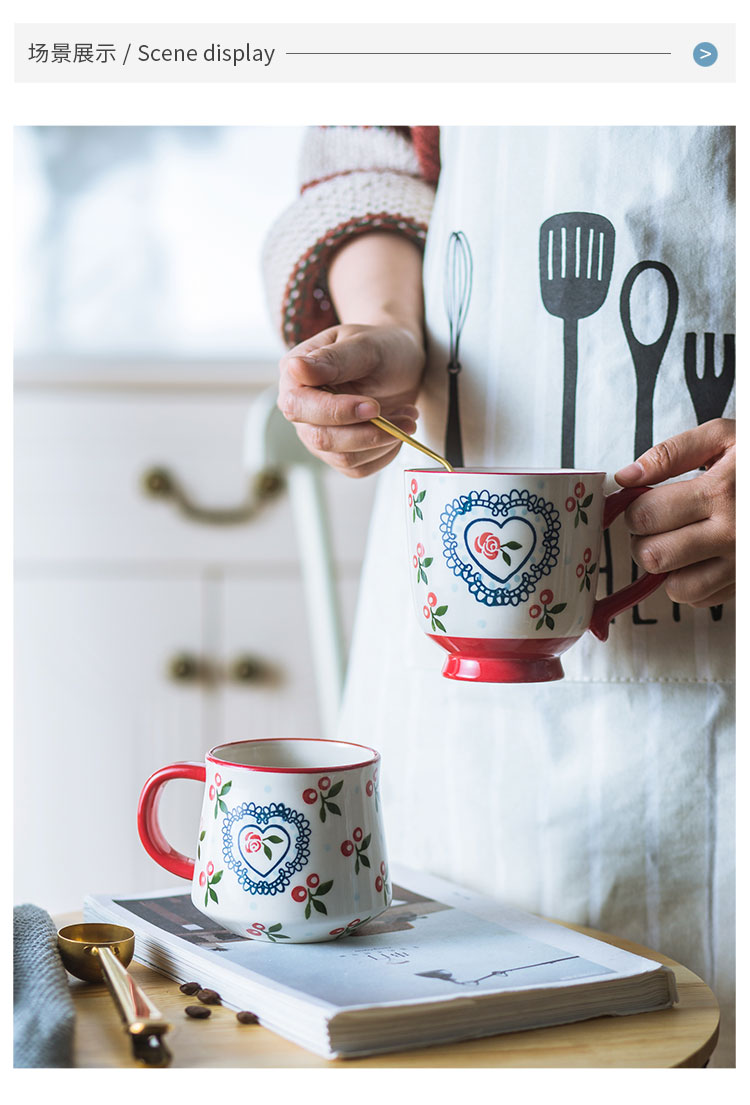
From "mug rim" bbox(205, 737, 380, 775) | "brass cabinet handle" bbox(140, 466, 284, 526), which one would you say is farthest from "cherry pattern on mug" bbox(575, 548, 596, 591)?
"brass cabinet handle" bbox(140, 466, 284, 526)

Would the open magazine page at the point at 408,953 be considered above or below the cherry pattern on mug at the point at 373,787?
below

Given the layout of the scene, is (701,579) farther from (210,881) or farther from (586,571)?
(210,881)

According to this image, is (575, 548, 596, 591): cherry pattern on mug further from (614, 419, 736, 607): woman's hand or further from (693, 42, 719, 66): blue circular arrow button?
(693, 42, 719, 66): blue circular arrow button

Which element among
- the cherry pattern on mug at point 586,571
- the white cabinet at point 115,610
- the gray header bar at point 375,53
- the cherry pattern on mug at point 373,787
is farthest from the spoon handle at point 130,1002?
the white cabinet at point 115,610

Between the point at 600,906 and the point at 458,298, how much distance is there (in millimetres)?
311

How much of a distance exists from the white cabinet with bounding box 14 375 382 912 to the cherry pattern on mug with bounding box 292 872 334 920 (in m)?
0.81

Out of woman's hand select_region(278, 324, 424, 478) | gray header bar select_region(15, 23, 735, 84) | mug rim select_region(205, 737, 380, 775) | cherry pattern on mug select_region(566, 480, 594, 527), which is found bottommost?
mug rim select_region(205, 737, 380, 775)

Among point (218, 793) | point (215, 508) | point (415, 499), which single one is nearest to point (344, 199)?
point (415, 499)

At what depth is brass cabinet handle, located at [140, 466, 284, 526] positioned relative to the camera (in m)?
1.20

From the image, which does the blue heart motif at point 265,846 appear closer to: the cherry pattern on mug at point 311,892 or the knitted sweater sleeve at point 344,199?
the cherry pattern on mug at point 311,892

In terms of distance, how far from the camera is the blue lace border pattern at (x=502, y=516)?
1.34 ft

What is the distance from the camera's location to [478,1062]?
1.16 ft

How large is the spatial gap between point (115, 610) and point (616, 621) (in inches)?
30.8
